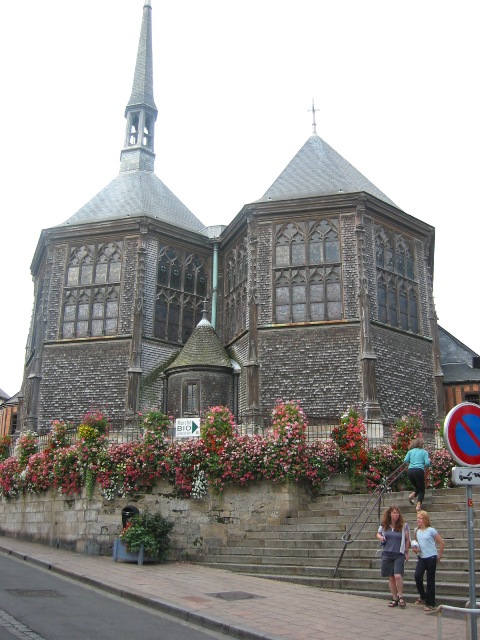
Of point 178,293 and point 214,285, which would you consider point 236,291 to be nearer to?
point 214,285

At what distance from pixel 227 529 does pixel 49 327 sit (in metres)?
12.8

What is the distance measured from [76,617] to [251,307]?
1570 centimetres

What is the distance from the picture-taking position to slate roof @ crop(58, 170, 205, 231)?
91.6ft

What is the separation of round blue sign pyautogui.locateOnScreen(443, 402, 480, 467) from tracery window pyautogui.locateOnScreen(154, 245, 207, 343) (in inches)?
780

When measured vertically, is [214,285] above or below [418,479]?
above

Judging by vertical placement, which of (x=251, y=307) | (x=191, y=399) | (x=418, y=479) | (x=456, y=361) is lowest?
(x=418, y=479)

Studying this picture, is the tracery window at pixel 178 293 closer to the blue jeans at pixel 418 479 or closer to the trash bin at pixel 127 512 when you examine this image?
the trash bin at pixel 127 512

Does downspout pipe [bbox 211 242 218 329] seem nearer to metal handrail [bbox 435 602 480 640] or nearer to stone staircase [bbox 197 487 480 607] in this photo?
stone staircase [bbox 197 487 480 607]

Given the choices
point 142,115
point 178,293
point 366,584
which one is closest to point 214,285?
point 178,293

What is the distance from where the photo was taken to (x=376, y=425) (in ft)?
68.8

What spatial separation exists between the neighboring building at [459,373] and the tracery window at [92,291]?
12809mm

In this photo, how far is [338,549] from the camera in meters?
13.2

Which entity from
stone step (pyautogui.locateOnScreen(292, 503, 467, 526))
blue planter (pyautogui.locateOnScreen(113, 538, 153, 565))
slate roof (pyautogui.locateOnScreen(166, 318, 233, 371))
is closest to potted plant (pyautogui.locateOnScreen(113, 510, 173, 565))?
blue planter (pyautogui.locateOnScreen(113, 538, 153, 565))

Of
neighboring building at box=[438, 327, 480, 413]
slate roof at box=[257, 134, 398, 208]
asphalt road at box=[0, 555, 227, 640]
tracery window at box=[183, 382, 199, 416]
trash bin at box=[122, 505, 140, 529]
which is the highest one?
slate roof at box=[257, 134, 398, 208]
